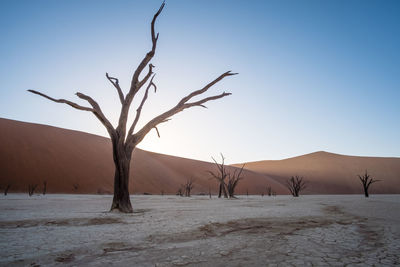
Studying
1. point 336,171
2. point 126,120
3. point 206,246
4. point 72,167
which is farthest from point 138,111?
point 336,171

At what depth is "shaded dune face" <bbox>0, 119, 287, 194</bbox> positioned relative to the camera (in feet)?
94.3

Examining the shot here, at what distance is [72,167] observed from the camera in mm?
33375

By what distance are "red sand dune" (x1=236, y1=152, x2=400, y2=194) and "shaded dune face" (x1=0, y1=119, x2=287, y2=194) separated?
13.0m

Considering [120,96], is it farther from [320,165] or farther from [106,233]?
[320,165]

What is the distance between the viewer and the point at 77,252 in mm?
2488

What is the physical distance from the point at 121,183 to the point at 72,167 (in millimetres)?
30933

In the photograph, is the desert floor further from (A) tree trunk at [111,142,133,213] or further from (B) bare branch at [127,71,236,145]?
(B) bare branch at [127,71,236,145]

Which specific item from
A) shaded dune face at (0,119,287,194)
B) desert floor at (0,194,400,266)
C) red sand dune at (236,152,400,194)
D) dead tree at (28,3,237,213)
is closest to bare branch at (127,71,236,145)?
dead tree at (28,3,237,213)

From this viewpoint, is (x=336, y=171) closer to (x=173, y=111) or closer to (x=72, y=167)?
(x=72, y=167)

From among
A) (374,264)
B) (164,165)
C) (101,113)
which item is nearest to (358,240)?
(374,264)

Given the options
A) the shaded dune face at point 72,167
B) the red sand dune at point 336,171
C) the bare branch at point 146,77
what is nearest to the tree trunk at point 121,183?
the bare branch at point 146,77

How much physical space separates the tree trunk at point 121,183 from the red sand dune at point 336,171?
53.4 meters

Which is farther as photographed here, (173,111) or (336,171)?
(336,171)

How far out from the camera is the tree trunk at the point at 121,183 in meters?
6.65
